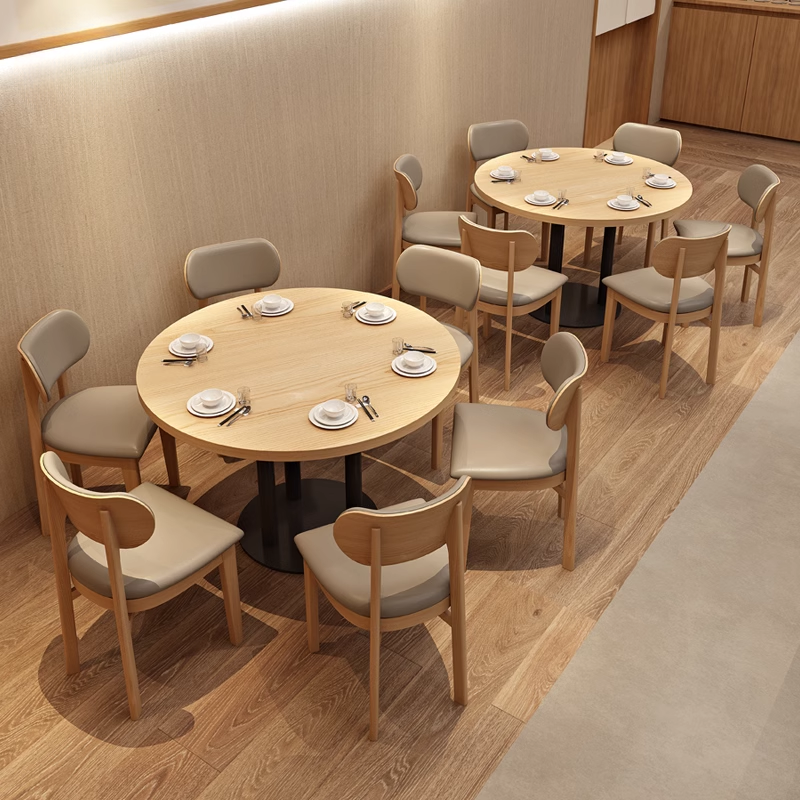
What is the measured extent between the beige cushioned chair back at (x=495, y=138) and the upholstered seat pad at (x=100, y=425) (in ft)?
9.39

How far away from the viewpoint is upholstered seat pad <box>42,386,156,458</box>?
329 cm

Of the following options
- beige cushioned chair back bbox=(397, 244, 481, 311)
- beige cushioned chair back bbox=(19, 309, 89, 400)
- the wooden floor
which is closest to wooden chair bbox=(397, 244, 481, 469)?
beige cushioned chair back bbox=(397, 244, 481, 311)

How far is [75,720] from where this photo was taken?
2785mm

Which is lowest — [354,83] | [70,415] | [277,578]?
[277,578]

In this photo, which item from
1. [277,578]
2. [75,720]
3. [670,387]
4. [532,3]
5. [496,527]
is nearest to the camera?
[75,720]

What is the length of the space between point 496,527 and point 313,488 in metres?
0.76

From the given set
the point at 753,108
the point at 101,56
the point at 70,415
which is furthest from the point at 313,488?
the point at 753,108

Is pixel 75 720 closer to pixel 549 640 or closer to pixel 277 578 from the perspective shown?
pixel 277 578

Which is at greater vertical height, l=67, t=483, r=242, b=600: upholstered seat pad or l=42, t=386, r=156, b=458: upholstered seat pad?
l=42, t=386, r=156, b=458: upholstered seat pad

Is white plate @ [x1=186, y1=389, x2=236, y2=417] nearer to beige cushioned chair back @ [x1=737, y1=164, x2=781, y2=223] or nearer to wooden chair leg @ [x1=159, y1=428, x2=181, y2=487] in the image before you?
wooden chair leg @ [x1=159, y1=428, x2=181, y2=487]

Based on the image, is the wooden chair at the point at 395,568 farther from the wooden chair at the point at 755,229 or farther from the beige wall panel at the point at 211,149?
the wooden chair at the point at 755,229

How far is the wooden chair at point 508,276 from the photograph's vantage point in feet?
13.7

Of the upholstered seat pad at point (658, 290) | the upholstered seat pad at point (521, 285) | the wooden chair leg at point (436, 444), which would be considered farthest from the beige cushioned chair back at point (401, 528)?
the upholstered seat pad at point (658, 290)

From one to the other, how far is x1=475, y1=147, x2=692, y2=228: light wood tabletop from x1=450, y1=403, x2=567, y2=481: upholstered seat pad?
140 cm
